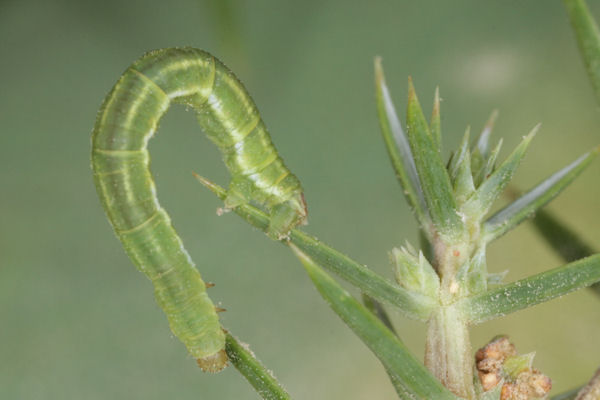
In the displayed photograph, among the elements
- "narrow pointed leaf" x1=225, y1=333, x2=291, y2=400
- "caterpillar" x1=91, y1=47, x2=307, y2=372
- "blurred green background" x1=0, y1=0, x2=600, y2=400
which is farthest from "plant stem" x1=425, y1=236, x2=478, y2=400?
"blurred green background" x1=0, y1=0, x2=600, y2=400

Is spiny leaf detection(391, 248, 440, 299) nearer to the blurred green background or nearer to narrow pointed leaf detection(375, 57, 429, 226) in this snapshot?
narrow pointed leaf detection(375, 57, 429, 226)

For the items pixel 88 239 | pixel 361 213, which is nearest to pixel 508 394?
pixel 361 213

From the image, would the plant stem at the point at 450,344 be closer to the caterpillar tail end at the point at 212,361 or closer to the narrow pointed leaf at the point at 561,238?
the narrow pointed leaf at the point at 561,238

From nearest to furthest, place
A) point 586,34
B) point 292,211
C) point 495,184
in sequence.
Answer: point 586,34 → point 495,184 → point 292,211

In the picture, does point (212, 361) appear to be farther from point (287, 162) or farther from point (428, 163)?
point (287, 162)

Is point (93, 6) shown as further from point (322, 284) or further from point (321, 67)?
point (322, 284)

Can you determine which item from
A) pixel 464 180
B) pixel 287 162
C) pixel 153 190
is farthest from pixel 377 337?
pixel 287 162

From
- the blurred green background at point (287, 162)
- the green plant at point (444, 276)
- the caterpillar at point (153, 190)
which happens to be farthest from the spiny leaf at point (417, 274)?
the blurred green background at point (287, 162)
